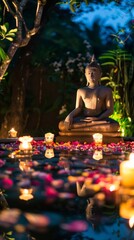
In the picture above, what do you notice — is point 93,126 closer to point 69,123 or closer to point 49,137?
point 69,123

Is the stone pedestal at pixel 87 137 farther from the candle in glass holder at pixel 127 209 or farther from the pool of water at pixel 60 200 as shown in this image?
the candle in glass holder at pixel 127 209

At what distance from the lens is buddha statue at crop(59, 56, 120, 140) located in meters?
8.09

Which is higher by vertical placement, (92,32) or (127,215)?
(92,32)

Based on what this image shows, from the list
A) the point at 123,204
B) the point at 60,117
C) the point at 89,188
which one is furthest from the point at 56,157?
the point at 60,117

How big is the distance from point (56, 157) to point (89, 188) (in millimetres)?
2220

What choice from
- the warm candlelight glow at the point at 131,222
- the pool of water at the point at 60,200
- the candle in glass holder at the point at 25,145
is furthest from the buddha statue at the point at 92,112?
the warm candlelight glow at the point at 131,222

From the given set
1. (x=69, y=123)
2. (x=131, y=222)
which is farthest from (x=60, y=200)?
(x=69, y=123)

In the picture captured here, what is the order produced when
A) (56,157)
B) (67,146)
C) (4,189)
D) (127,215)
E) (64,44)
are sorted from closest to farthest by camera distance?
(127,215), (4,189), (56,157), (67,146), (64,44)

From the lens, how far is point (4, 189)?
12.2 ft

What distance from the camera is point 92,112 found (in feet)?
28.0

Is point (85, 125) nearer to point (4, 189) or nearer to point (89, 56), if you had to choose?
point (89, 56)

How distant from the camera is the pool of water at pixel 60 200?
2477mm

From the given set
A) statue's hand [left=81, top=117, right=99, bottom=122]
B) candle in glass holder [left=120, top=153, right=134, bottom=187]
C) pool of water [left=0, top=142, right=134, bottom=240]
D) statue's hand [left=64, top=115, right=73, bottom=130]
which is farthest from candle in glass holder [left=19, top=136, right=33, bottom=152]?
candle in glass holder [left=120, top=153, right=134, bottom=187]

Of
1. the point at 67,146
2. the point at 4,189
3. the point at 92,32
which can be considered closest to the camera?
the point at 4,189
